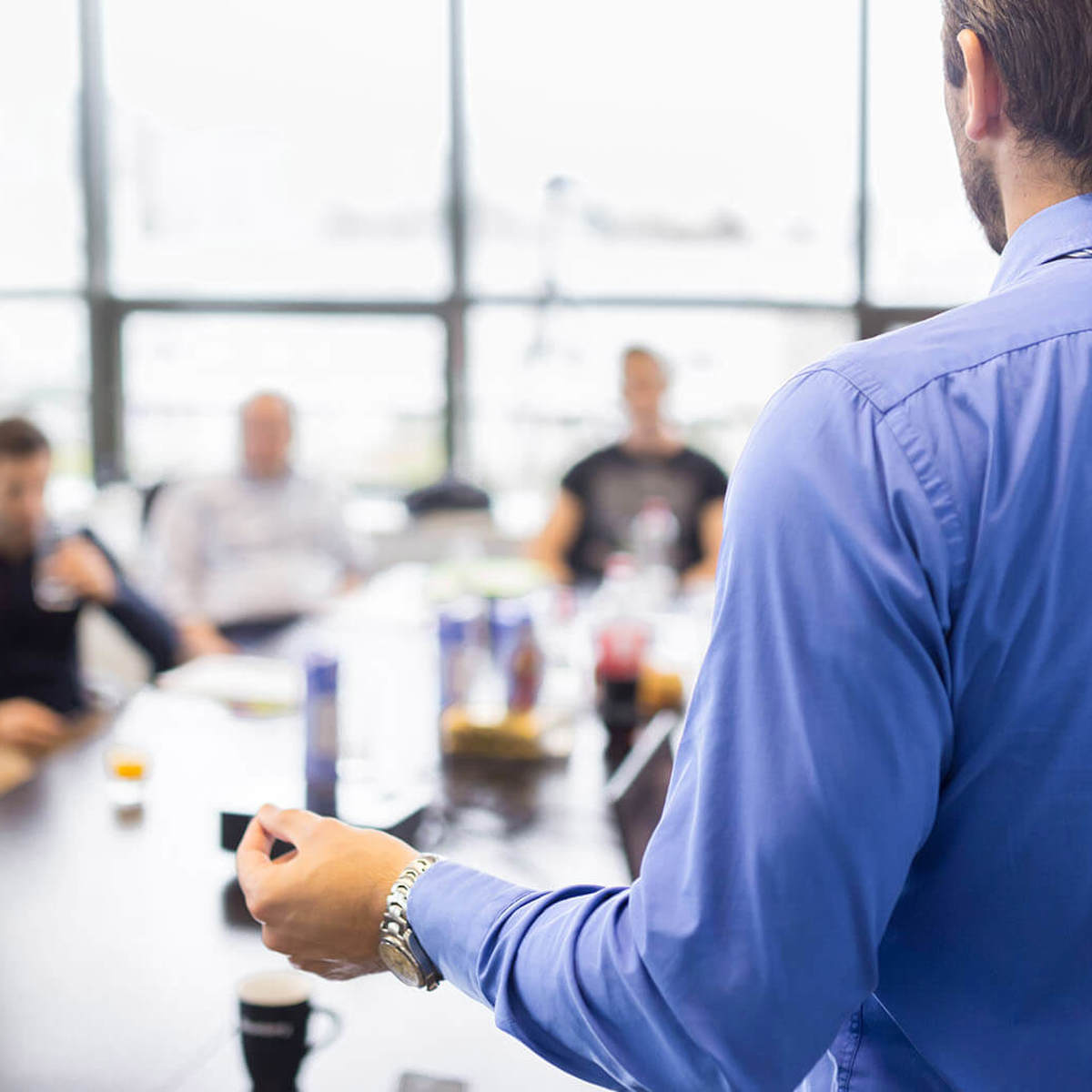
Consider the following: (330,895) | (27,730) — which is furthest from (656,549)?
(330,895)

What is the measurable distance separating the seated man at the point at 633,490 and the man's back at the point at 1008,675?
3.55m

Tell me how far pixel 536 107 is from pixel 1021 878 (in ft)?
14.6

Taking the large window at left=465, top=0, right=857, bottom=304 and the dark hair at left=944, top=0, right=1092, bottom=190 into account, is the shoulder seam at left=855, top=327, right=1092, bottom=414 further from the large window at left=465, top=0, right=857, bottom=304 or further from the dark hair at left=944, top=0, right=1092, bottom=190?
the large window at left=465, top=0, right=857, bottom=304

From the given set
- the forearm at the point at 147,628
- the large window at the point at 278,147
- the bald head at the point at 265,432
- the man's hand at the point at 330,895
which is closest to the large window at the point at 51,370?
the large window at the point at 278,147

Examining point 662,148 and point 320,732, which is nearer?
point 320,732

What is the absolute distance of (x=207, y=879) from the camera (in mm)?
1639

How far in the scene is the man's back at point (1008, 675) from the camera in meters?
0.68

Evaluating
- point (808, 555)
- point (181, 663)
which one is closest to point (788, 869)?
Answer: point (808, 555)

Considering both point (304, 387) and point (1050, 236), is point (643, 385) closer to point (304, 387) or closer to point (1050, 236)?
point (304, 387)

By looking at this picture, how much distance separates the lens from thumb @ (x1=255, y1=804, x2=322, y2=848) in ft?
3.04

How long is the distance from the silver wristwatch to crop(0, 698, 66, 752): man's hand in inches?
62.9

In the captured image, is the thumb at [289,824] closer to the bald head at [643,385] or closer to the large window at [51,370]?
the bald head at [643,385]

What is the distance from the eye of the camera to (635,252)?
491 centimetres

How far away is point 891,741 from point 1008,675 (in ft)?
0.26
